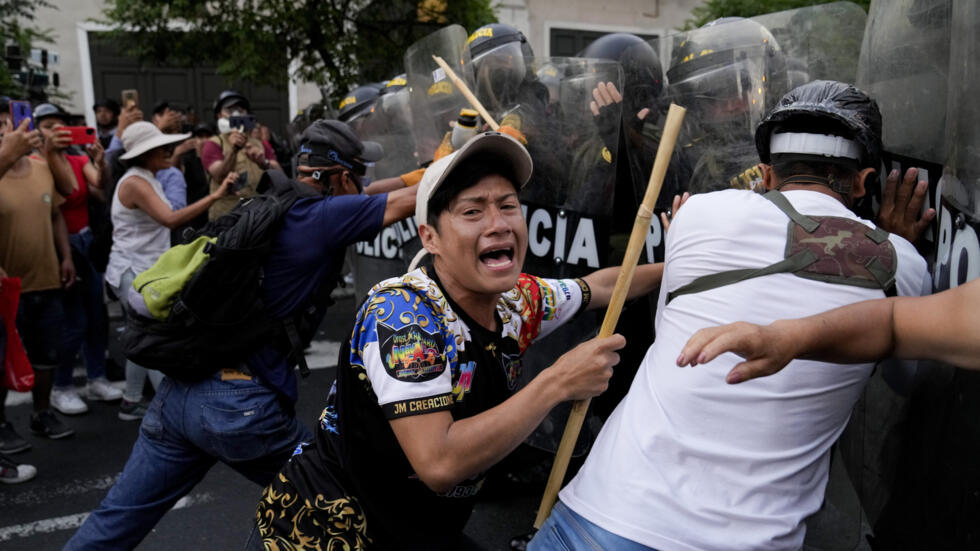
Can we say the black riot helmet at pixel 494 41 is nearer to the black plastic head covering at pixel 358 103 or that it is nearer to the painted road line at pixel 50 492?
the black plastic head covering at pixel 358 103

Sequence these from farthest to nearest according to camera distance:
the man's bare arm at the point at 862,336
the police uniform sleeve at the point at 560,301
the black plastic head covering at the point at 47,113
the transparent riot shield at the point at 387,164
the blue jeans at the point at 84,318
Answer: the black plastic head covering at the point at 47,113 < the blue jeans at the point at 84,318 < the transparent riot shield at the point at 387,164 < the police uniform sleeve at the point at 560,301 < the man's bare arm at the point at 862,336

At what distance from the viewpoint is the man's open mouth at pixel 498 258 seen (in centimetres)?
189

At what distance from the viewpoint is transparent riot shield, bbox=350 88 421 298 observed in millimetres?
4543

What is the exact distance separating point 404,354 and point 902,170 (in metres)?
1.30

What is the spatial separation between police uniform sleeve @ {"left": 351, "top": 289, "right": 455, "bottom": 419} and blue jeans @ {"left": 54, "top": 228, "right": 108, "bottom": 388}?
4188mm

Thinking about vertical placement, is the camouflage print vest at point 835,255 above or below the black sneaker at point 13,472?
above

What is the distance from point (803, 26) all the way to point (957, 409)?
5.39 feet

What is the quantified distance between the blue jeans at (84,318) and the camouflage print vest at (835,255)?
15.9ft

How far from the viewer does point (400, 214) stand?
2.94m

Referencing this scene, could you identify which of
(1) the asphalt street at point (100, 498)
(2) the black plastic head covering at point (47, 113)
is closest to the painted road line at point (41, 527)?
(1) the asphalt street at point (100, 498)

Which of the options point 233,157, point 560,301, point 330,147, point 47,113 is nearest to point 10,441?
point 47,113

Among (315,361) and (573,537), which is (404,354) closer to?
(573,537)

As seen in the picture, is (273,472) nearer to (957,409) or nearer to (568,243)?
(568,243)

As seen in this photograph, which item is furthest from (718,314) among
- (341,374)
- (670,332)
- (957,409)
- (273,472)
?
(273,472)
